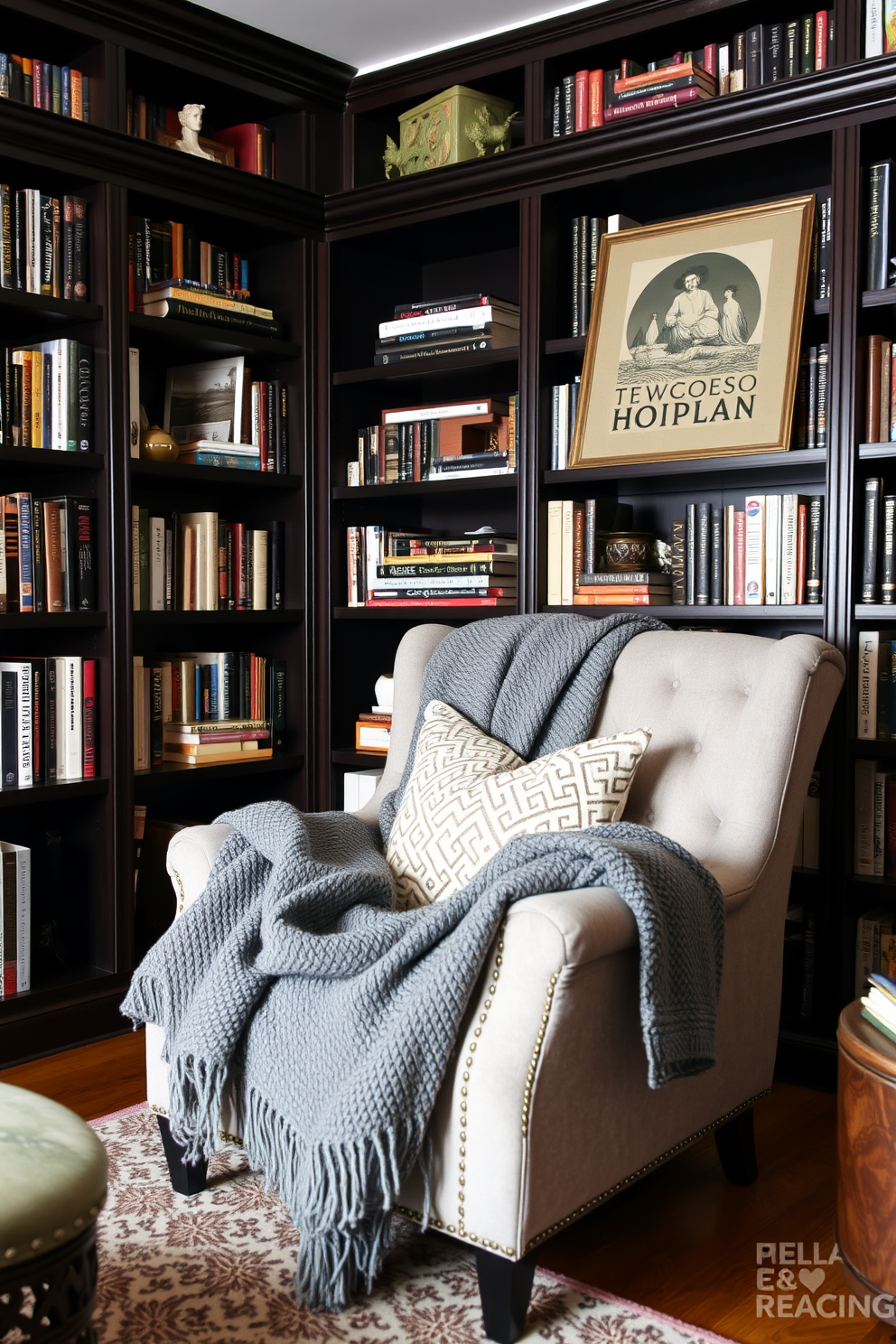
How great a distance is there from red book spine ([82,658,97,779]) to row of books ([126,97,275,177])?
4.39 ft

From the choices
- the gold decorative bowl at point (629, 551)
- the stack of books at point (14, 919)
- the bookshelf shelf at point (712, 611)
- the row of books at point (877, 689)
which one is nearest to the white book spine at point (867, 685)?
the row of books at point (877, 689)

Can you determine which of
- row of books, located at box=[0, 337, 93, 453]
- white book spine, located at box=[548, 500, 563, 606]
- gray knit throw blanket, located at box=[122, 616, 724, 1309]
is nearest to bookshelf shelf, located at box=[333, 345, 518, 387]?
white book spine, located at box=[548, 500, 563, 606]

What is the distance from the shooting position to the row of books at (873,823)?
2.57 m

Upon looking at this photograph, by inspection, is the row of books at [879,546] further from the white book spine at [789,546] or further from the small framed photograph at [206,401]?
the small framed photograph at [206,401]

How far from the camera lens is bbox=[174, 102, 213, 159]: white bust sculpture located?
3.11 m

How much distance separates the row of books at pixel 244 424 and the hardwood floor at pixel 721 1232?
1.59 metres

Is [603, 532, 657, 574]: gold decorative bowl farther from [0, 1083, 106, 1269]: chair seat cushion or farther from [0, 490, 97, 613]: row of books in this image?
[0, 1083, 106, 1269]: chair seat cushion

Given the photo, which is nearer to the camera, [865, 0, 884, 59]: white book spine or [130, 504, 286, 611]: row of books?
[865, 0, 884, 59]: white book spine

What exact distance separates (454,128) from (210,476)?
3.53 ft

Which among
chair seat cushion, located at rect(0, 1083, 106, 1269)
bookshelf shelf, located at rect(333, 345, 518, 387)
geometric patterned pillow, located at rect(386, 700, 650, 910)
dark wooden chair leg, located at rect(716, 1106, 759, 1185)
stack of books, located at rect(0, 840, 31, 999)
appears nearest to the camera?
chair seat cushion, located at rect(0, 1083, 106, 1269)

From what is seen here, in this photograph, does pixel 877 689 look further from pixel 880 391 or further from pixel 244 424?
→ pixel 244 424

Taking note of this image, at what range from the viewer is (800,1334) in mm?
1684

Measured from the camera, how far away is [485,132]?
3.16 m

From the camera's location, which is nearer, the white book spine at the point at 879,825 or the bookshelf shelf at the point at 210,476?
the white book spine at the point at 879,825
